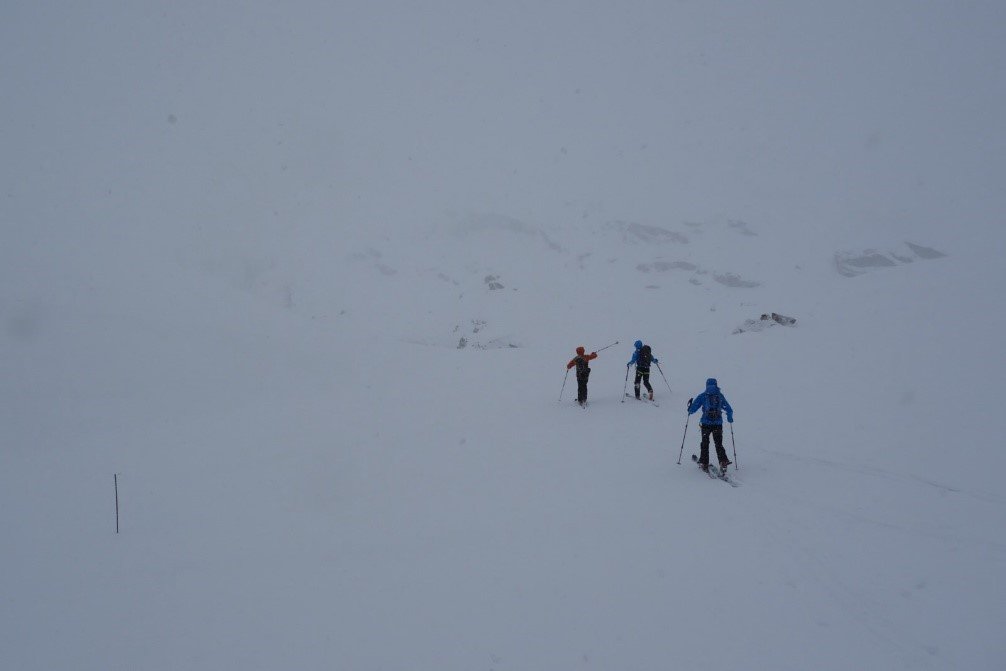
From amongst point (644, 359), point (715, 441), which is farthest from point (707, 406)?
point (644, 359)

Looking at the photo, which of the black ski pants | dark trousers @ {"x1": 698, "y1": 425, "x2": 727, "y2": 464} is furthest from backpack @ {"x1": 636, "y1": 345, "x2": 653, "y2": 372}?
dark trousers @ {"x1": 698, "y1": 425, "x2": 727, "y2": 464}

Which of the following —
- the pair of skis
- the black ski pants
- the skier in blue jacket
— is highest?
the skier in blue jacket

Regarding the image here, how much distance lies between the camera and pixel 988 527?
7328 mm

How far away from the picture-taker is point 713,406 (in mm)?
9688

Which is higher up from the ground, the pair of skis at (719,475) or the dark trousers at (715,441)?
the dark trousers at (715,441)

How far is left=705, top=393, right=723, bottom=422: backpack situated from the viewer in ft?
31.7

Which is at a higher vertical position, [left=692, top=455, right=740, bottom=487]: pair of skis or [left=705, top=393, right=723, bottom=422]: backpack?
[left=705, top=393, right=723, bottom=422]: backpack

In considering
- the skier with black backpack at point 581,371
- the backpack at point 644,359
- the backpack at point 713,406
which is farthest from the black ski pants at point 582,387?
the backpack at point 713,406

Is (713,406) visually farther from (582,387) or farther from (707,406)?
(582,387)

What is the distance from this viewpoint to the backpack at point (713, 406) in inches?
381

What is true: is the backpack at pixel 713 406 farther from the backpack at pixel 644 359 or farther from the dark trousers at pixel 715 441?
the backpack at pixel 644 359

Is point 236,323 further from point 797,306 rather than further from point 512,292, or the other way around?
point 797,306

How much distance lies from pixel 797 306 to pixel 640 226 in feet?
91.0

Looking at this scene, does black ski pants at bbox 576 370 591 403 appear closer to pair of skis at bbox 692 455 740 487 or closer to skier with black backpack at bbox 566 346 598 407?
skier with black backpack at bbox 566 346 598 407
